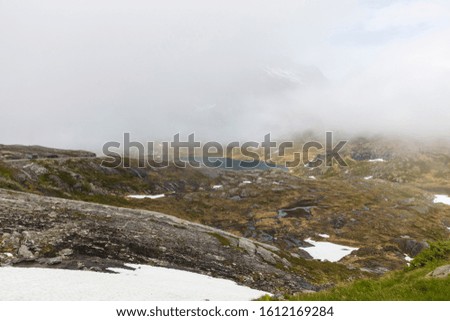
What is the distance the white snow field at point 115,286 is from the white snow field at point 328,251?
3971 centimetres

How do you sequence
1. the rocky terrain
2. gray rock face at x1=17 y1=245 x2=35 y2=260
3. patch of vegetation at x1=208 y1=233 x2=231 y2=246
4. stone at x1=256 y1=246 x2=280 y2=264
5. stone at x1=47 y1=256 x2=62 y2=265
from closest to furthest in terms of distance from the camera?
stone at x1=47 y1=256 x2=62 y2=265 < gray rock face at x1=17 y1=245 x2=35 y2=260 < the rocky terrain < stone at x1=256 y1=246 x2=280 y2=264 < patch of vegetation at x1=208 y1=233 x2=231 y2=246

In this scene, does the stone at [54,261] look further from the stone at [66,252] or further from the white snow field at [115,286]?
the white snow field at [115,286]

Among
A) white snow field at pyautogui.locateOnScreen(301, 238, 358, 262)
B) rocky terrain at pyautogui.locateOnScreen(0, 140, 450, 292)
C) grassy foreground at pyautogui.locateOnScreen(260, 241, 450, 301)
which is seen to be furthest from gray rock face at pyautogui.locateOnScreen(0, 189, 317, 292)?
grassy foreground at pyautogui.locateOnScreen(260, 241, 450, 301)

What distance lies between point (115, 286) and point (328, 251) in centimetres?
5568

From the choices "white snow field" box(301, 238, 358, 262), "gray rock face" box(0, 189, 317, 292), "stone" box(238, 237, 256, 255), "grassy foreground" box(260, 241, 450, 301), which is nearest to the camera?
"grassy foreground" box(260, 241, 450, 301)

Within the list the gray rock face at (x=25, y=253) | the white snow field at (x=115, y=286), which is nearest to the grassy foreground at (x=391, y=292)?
the white snow field at (x=115, y=286)

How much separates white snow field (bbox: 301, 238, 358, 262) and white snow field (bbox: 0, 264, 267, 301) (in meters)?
39.7

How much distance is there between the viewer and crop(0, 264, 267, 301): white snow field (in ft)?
75.2

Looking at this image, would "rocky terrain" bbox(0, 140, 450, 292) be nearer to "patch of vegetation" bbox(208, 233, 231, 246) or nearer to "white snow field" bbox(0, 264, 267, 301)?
Result: "patch of vegetation" bbox(208, 233, 231, 246)

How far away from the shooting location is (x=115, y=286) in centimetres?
2616

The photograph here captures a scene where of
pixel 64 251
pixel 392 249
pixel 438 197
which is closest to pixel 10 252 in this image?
pixel 64 251

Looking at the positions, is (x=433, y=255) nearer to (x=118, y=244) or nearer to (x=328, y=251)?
(x=118, y=244)

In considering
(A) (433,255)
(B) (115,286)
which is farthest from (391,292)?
(B) (115,286)
